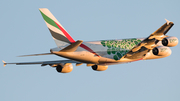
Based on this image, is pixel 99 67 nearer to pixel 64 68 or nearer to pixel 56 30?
pixel 64 68

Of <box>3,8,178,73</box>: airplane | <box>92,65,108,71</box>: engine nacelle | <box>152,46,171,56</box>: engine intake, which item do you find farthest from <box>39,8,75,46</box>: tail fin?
<box>152,46,171,56</box>: engine intake

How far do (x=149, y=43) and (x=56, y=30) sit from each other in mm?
11940

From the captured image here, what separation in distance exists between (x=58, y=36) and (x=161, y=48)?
1359 cm

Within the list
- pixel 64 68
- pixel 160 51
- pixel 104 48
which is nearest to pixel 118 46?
pixel 104 48

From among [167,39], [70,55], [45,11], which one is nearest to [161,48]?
[167,39]

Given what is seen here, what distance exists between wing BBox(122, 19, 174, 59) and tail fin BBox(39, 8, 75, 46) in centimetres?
819

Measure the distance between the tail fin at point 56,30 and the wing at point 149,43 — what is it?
8190 mm

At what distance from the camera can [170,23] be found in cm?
4066

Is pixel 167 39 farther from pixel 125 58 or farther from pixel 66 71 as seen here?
pixel 66 71

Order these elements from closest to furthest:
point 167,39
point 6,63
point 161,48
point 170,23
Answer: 1. point 170,23
2. point 167,39
3. point 161,48
4. point 6,63

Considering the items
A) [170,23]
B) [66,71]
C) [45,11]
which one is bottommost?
[66,71]

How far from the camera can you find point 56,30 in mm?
46562

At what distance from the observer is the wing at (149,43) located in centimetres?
4161

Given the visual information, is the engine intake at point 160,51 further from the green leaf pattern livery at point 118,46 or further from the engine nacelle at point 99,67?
the engine nacelle at point 99,67
